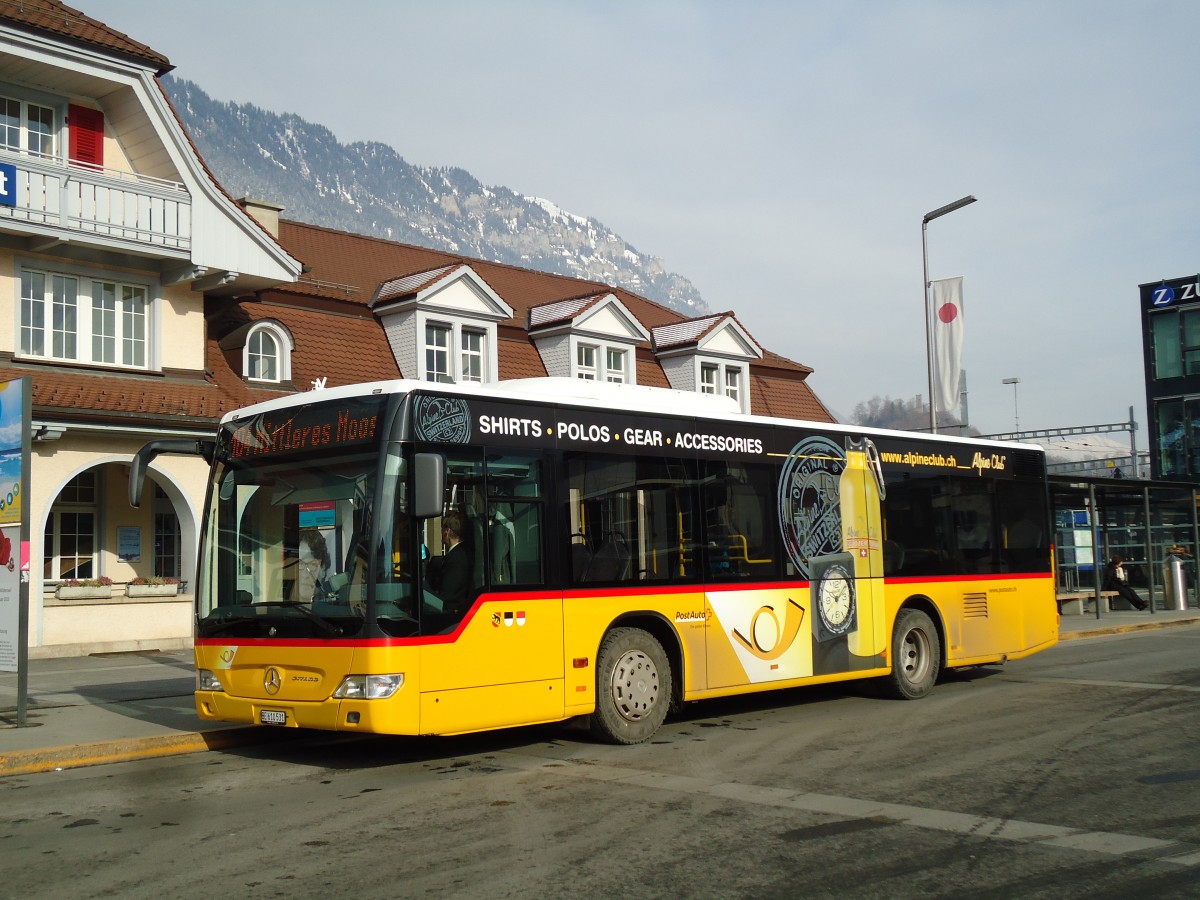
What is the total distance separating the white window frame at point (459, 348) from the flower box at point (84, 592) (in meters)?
7.81

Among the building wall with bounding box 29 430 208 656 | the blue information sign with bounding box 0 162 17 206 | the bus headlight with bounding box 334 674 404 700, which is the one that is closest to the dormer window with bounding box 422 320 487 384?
the building wall with bounding box 29 430 208 656

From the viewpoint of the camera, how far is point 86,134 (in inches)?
867

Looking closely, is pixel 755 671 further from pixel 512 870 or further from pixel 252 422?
pixel 512 870

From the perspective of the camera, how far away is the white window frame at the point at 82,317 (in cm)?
2089

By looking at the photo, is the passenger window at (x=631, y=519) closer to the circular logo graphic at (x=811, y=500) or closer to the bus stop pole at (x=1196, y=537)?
the circular logo graphic at (x=811, y=500)

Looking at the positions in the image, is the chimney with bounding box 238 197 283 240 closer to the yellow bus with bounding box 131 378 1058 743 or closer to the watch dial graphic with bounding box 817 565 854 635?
the yellow bus with bounding box 131 378 1058 743

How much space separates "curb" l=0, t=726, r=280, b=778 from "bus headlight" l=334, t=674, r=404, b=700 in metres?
2.60

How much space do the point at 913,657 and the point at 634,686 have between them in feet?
15.6

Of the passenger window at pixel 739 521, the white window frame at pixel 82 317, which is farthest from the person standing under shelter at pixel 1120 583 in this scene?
the white window frame at pixel 82 317

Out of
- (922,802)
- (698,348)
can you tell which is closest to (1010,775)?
(922,802)

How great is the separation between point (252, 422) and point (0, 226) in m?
11.8

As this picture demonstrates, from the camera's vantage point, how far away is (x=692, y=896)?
5844 millimetres

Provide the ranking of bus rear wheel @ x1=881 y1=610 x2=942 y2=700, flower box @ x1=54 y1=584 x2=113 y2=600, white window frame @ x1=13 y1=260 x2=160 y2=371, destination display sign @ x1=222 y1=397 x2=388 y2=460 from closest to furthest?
destination display sign @ x1=222 y1=397 x2=388 y2=460 < bus rear wheel @ x1=881 y1=610 x2=942 y2=700 < flower box @ x1=54 y1=584 x2=113 y2=600 < white window frame @ x1=13 y1=260 x2=160 y2=371

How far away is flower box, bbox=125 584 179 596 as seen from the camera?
2159cm
